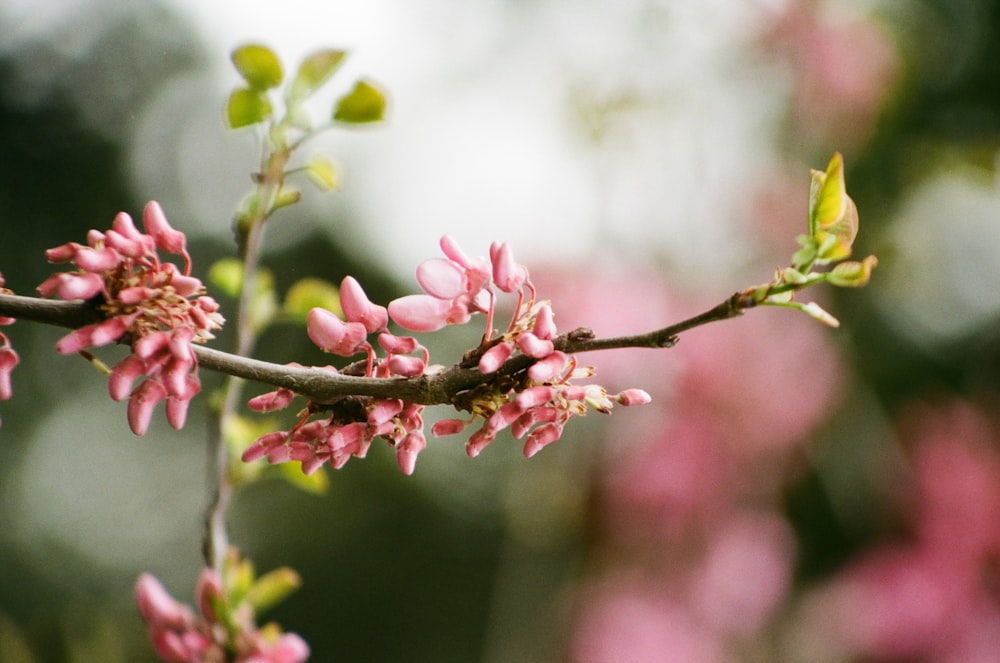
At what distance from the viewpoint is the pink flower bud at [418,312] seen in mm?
346

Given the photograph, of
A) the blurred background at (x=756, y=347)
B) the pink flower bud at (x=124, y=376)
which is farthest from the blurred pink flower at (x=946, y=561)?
the pink flower bud at (x=124, y=376)

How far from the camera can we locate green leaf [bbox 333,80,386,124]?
47 cm

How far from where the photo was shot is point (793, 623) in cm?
188

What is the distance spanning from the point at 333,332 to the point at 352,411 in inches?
1.7

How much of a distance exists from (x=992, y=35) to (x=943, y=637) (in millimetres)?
1375

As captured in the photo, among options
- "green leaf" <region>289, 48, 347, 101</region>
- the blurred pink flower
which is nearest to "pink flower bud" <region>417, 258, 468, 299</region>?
"green leaf" <region>289, 48, 347, 101</region>

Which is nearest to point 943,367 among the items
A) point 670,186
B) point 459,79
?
point 670,186

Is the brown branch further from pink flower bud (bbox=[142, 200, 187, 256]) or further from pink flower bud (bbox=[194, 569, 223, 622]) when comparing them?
pink flower bud (bbox=[194, 569, 223, 622])

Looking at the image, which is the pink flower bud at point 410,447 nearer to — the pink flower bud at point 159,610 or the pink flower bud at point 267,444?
the pink flower bud at point 267,444

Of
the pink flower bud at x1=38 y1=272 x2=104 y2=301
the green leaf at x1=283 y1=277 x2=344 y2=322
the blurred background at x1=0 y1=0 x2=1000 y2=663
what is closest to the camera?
the pink flower bud at x1=38 y1=272 x2=104 y2=301

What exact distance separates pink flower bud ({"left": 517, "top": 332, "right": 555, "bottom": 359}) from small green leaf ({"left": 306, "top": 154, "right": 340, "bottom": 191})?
272 mm

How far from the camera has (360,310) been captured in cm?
35

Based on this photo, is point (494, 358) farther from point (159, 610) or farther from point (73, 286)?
point (159, 610)

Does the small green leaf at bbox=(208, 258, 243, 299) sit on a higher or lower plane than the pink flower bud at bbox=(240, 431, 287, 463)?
higher
